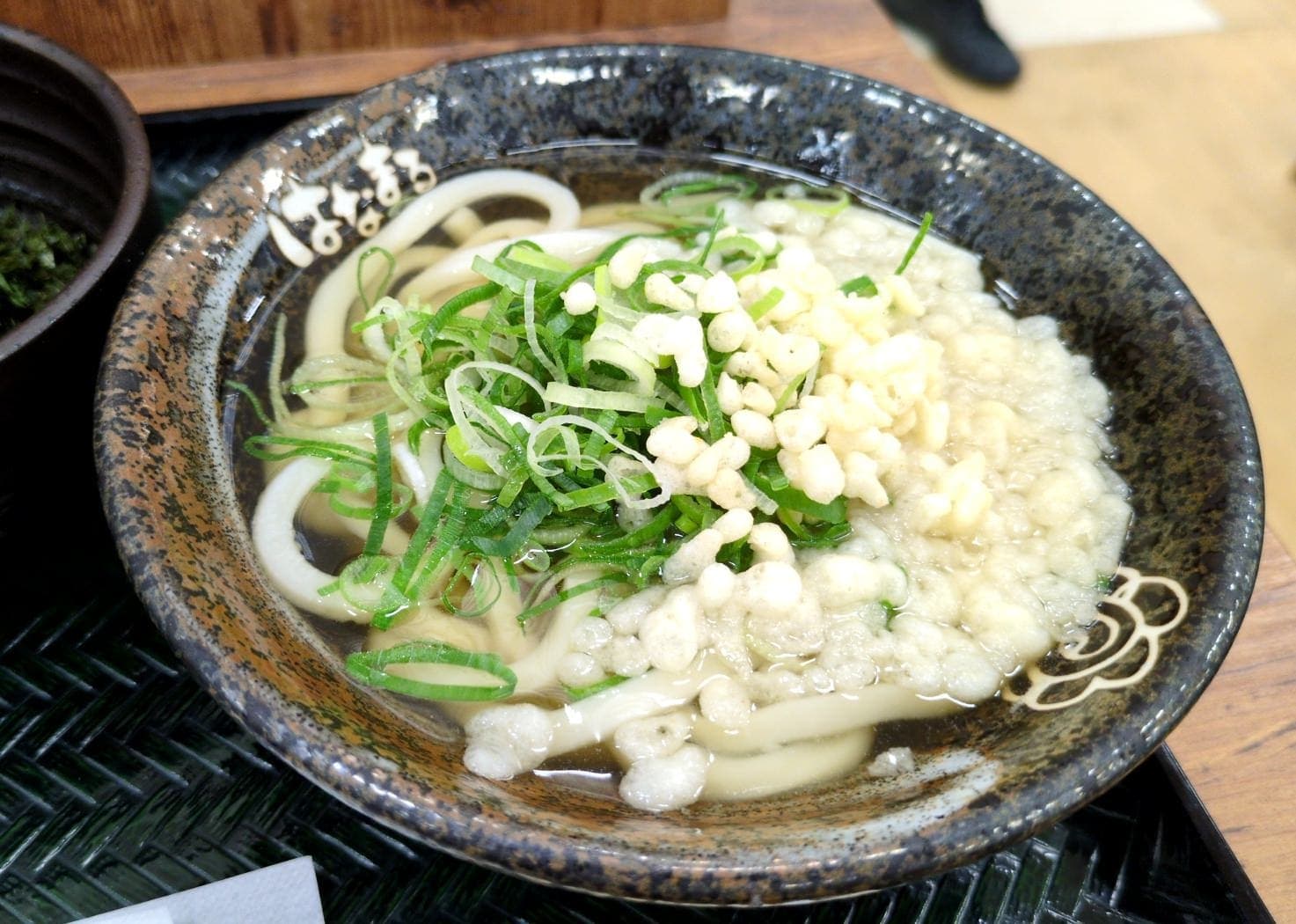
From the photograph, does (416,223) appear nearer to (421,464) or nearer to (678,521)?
(421,464)

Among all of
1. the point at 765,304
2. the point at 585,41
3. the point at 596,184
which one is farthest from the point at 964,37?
the point at 765,304

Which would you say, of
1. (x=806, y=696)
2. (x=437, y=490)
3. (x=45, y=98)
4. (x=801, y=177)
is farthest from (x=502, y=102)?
(x=806, y=696)

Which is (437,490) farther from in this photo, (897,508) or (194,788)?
(897,508)

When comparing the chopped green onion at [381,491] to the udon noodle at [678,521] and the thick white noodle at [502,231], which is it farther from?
the thick white noodle at [502,231]

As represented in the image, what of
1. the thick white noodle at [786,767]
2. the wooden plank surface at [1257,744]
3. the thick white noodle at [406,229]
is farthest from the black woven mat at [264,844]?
the thick white noodle at [406,229]

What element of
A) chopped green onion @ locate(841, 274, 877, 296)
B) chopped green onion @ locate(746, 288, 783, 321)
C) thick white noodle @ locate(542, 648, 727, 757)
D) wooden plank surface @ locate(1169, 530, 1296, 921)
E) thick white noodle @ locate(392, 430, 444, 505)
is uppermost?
chopped green onion @ locate(746, 288, 783, 321)

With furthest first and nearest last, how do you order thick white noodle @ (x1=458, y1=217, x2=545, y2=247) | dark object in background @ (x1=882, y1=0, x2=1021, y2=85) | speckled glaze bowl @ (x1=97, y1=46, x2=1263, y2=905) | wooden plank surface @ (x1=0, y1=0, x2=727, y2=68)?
dark object in background @ (x1=882, y1=0, x2=1021, y2=85)
wooden plank surface @ (x1=0, y1=0, x2=727, y2=68)
thick white noodle @ (x1=458, y1=217, x2=545, y2=247)
speckled glaze bowl @ (x1=97, y1=46, x2=1263, y2=905)

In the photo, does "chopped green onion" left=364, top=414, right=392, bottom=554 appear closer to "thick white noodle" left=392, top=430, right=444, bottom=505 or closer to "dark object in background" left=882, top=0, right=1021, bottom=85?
"thick white noodle" left=392, top=430, right=444, bottom=505

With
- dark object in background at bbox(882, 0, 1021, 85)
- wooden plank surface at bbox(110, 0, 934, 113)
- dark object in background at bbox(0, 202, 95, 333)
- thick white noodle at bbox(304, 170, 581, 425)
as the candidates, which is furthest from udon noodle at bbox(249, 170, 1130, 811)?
dark object in background at bbox(882, 0, 1021, 85)
